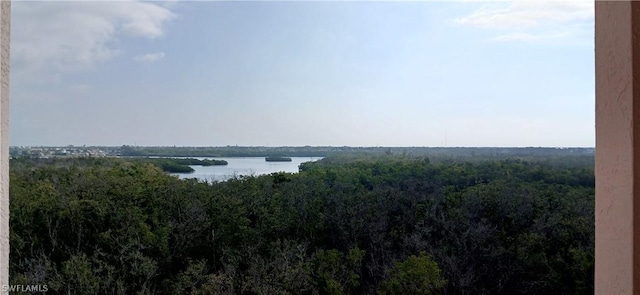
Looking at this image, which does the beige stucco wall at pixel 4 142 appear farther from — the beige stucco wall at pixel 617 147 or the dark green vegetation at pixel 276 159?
the dark green vegetation at pixel 276 159

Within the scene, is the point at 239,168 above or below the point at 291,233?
above

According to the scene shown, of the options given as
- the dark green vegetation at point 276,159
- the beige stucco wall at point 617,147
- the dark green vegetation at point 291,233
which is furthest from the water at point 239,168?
the beige stucco wall at point 617,147

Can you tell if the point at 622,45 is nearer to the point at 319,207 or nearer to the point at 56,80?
the point at 56,80

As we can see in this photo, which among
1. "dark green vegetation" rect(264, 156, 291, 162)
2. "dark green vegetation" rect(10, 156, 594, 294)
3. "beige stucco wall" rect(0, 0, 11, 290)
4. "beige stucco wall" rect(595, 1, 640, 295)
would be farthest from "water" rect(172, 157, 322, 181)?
"beige stucco wall" rect(595, 1, 640, 295)

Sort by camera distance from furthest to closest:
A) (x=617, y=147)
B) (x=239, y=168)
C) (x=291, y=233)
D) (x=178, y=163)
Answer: (x=239, y=168), (x=291, y=233), (x=178, y=163), (x=617, y=147)

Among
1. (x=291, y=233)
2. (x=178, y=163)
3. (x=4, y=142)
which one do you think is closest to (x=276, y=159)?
(x=291, y=233)

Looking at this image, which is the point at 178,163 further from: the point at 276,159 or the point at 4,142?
the point at 4,142

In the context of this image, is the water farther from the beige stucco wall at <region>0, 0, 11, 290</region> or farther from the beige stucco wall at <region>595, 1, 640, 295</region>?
the beige stucco wall at <region>595, 1, 640, 295</region>
